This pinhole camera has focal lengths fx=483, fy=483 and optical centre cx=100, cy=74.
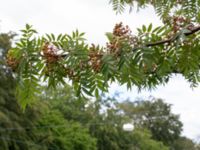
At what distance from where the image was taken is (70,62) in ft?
3.65

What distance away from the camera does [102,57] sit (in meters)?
1.09

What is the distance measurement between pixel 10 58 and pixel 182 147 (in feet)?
175

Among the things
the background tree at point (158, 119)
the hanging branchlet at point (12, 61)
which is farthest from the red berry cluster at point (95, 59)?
the background tree at point (158, 119)

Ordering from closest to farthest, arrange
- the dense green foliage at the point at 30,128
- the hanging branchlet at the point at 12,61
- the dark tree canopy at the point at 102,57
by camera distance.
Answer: the dark tree canopy at the point at 102,57 < the hanging branchlet at the point at 12,61 < the dense green foliage at the point at 30,128

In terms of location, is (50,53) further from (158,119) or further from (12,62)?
(158,119)

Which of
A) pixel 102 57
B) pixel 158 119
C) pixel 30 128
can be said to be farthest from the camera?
pixel 158 119

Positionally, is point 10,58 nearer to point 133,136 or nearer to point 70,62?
point 70,62

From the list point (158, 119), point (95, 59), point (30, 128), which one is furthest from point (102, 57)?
point (158, 119)

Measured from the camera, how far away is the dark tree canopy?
3.46 ft

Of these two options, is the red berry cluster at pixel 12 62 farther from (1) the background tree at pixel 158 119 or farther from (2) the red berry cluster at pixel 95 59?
(1) the background tree at pixel 158 119

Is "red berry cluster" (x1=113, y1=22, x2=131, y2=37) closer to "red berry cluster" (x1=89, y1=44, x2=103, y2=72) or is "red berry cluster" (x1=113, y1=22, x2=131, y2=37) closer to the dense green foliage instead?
"red berry cluster" (x1=89, y1=44, x2=103, y2=72)

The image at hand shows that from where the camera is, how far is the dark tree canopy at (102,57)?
105 centimetres

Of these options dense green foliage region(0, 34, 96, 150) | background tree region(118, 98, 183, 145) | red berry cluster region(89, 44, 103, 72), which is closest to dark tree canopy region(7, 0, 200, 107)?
red berry cluster region(89, 44, 103, 72)

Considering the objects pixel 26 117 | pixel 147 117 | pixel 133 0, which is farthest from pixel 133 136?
pixel 133 0
